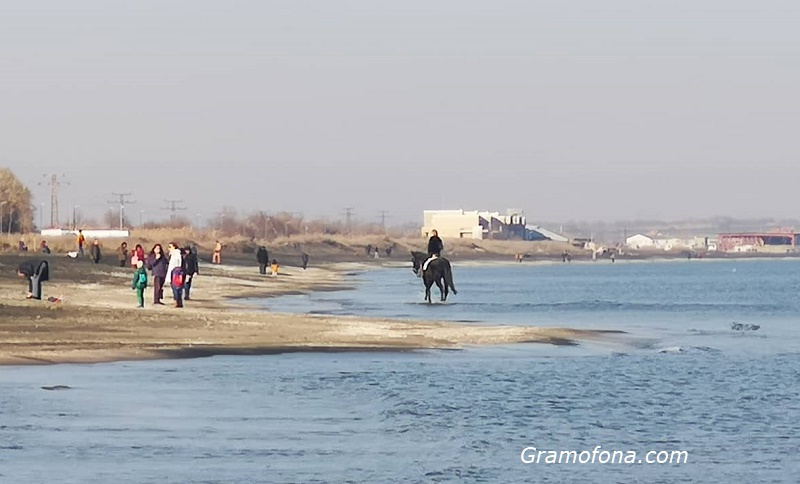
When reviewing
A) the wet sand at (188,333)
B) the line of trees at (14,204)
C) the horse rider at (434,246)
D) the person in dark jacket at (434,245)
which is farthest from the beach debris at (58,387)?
the line of trees at (14,204)

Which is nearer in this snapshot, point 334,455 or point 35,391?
point 334,455

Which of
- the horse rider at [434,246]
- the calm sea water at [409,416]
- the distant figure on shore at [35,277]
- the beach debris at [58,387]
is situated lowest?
the calm sea water at [409,416]

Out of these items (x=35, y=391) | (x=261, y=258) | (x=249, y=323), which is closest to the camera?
(x=35, y=391)

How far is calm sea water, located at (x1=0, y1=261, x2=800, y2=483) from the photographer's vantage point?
51.9ft

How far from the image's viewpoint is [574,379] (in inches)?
1019

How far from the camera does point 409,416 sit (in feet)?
67.5

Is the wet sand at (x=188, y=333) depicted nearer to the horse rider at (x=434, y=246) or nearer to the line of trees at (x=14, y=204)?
the horse rider at (x=434, y=246)

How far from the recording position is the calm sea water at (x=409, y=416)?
15805 millimetres

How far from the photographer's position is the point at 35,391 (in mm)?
21719

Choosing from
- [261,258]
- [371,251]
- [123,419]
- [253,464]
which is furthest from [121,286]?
[371,251]

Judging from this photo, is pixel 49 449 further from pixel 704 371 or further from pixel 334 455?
pixel 704 371

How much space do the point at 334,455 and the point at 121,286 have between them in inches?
1616

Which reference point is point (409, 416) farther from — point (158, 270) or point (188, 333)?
point (158, 270)

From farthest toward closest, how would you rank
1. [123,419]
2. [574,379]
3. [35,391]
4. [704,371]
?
[704,371] → [574,379] → [35,391] → [123,419]
